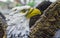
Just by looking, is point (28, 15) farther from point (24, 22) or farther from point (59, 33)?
point (59, 33)

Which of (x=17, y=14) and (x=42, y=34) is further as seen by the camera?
(x=17, y=14)

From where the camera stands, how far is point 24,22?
46cm

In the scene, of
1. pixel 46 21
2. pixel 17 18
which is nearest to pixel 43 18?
pixel 46 21

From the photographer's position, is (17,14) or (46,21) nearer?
(46,21)

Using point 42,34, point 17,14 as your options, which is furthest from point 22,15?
point 42,34

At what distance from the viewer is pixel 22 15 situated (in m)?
0.48

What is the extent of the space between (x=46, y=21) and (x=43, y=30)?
0.08 feet

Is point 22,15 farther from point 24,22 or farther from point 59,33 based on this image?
point 59,33

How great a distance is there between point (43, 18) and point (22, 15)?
110mm

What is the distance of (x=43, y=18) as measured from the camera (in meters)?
0.39

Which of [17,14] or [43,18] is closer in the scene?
[43,18]

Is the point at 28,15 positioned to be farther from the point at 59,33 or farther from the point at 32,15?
the point at 59,33

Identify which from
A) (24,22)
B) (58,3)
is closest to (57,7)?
(58,3)

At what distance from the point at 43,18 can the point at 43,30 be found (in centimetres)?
3
